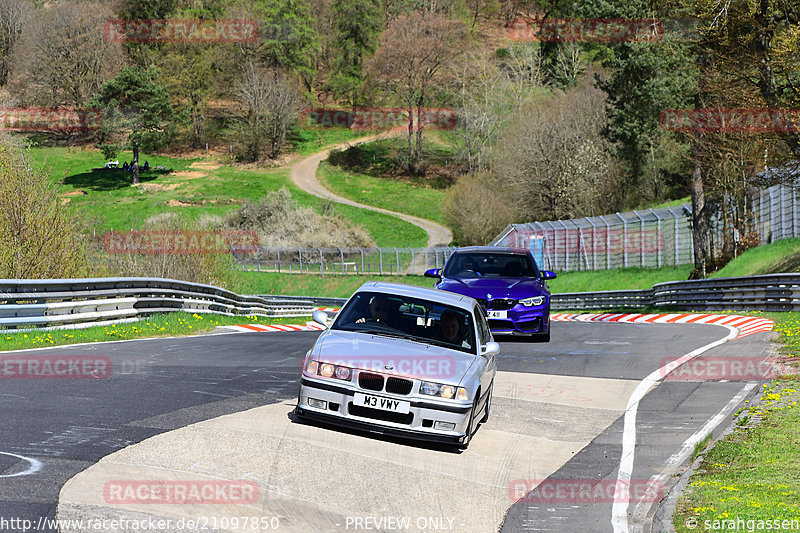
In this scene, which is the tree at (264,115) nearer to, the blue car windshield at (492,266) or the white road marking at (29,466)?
the blue car windshield at (492,266)

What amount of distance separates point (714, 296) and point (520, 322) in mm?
15016

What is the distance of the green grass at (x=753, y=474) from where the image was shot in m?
6.39

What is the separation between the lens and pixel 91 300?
19438mm

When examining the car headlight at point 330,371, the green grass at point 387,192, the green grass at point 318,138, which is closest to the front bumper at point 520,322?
the car headlight at point 330,371

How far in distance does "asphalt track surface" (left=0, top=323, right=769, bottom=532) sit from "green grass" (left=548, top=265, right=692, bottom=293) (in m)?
29.1

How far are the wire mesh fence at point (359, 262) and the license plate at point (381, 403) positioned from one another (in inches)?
2139

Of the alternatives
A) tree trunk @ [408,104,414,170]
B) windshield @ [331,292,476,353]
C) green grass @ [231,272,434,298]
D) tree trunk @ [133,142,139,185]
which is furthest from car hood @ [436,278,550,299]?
tree trunk @ [408,104,414,170]

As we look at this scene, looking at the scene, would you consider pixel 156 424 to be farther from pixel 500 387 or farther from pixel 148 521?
pixel 500 387

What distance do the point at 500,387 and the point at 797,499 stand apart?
20.3 feet

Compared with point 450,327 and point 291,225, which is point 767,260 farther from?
point 291,225

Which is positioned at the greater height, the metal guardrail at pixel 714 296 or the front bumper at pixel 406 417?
the front bumper at pixel 406 417

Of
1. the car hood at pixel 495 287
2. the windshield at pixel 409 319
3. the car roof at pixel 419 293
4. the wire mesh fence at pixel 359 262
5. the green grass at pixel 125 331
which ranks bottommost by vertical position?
the wire mesh fence at pixel 359 262

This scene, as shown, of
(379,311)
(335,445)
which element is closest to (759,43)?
(379,311)

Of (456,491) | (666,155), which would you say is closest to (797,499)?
(456,491)
